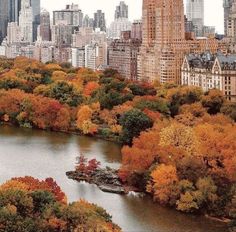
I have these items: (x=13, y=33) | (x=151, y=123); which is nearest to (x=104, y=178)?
(x=151, y=123)

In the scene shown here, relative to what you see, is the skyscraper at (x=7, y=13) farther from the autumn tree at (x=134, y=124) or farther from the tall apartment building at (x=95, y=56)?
the autumn tree at (x=134, y=124)

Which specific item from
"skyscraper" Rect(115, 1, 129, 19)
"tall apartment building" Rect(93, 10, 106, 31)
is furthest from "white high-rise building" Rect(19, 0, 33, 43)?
"skyscraper" Rect(115, 1, 129, 19)

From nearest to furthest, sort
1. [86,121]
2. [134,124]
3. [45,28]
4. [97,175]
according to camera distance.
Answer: [97,175], [134,124], [86,121], [45,28]

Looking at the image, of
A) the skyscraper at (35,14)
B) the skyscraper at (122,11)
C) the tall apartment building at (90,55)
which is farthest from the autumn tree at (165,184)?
the skyscraper at (35,14)

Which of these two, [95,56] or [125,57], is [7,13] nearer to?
[95,56]

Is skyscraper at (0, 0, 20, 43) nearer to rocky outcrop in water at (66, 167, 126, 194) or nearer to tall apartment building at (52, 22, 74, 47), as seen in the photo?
tall apartment building at (52, 22, 74, 47)
